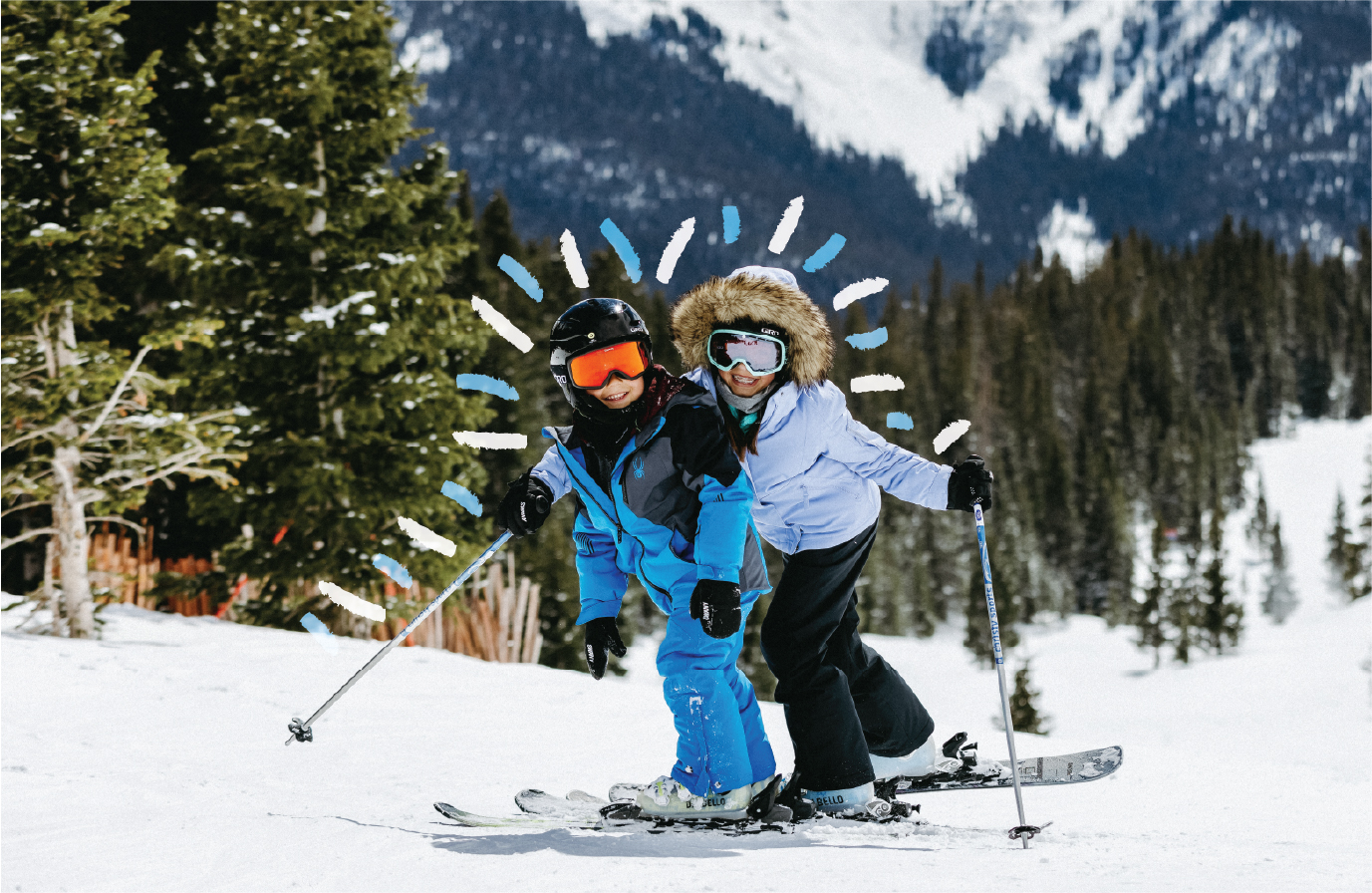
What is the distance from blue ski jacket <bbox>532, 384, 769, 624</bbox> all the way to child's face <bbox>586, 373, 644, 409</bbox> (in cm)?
13

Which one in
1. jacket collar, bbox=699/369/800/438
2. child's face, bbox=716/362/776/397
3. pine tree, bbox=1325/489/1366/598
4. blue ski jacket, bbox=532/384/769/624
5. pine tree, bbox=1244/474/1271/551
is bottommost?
blue ski jacket, bbox=532/384/769/624

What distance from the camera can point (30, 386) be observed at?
769 cm

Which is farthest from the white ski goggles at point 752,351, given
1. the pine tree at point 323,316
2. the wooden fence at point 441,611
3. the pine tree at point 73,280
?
the pine tree at point 323,316

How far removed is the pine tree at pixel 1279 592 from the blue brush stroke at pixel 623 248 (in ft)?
265

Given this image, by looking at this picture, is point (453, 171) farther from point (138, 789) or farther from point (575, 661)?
point (575, 661)

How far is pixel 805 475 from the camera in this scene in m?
3.79

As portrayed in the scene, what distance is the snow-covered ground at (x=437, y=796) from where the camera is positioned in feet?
9.17

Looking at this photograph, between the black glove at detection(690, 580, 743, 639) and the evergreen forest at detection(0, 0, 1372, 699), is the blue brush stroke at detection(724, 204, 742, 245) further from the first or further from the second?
the black glove at detection(690, 580, 743, 639)

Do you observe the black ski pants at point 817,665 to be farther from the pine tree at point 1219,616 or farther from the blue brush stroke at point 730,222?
the pine tree at point 1219,616

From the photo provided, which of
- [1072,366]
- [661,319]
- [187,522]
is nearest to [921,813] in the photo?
[187,522]

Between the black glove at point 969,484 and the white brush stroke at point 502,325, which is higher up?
the white brush stroke at point 502,325

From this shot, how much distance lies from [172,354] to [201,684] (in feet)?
26.0

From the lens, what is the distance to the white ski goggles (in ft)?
12.0

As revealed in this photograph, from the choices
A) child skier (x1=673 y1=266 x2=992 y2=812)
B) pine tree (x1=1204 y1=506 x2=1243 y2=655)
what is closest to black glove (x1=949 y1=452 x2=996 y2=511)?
child skier (x1=673 y1=266 x2=992 y2=812)
